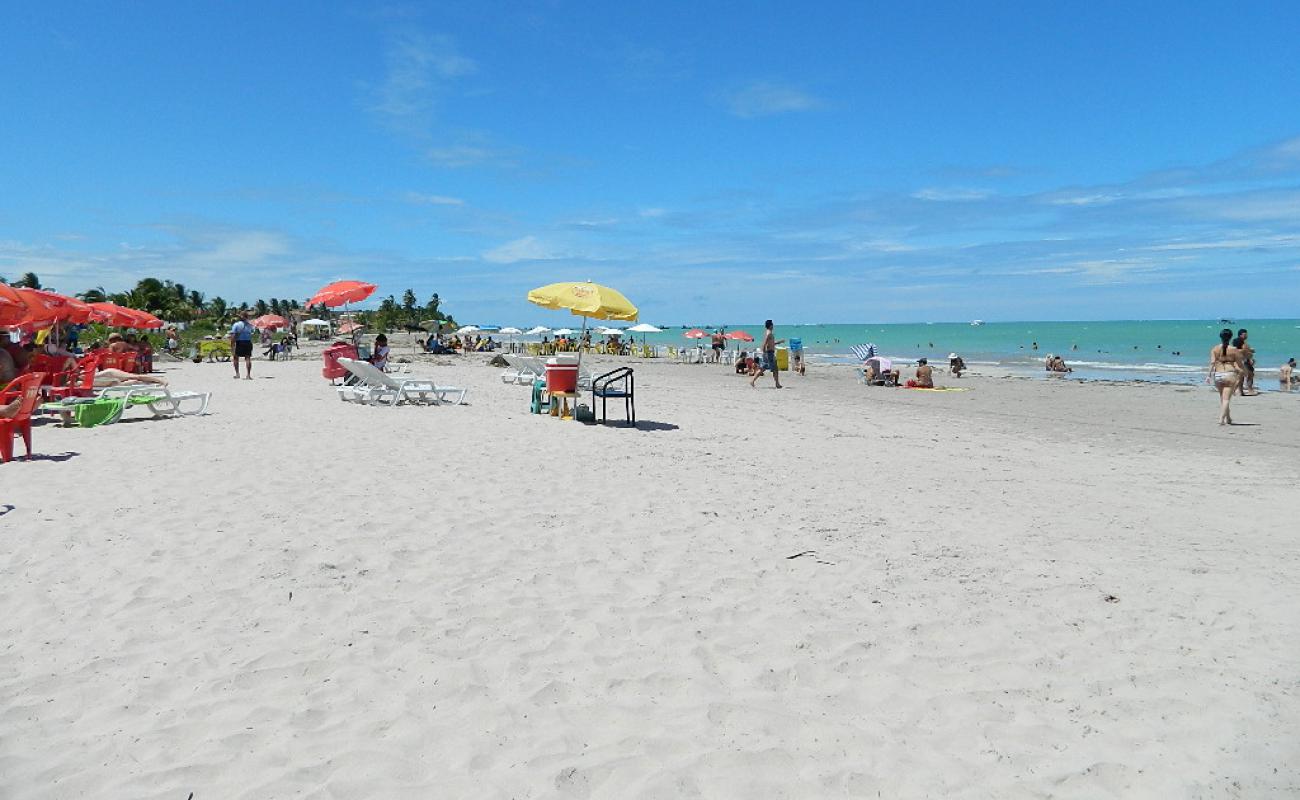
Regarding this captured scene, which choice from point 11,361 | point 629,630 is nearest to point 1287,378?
point 629,630

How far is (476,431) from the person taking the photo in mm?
9562

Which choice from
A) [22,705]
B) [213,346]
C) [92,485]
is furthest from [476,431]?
[213,346]

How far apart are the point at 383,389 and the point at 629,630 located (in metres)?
10.0

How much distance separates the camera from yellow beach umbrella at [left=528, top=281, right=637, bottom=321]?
12.2 metres

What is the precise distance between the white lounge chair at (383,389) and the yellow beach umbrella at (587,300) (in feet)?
6.48

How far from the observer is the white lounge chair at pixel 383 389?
12344 millimetres

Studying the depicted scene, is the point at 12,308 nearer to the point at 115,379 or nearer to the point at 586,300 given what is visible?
the point at 115,379

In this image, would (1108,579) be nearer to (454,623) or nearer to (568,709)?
(568,709)

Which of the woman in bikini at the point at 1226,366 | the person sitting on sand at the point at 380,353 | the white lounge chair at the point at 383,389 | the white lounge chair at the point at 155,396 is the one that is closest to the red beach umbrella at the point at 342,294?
the person sitting on sand at the point at 380,353

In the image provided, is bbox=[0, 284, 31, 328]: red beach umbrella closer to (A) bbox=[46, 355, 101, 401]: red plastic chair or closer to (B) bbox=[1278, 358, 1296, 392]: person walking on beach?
(A) bbox=[46, 355, 101, 401]: red plastic chair

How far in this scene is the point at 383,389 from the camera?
12742 millimetres

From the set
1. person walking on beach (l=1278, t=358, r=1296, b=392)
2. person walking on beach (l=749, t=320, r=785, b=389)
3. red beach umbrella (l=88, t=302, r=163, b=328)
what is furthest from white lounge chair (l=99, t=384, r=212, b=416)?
person walking on beach (l=1278, t=358, r=1296, b=392)

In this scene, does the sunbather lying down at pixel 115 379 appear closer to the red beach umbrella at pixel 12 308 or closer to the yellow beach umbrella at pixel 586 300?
the red beach umbrella at pixel 12 308

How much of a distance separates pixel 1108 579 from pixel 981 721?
2.08 meters
